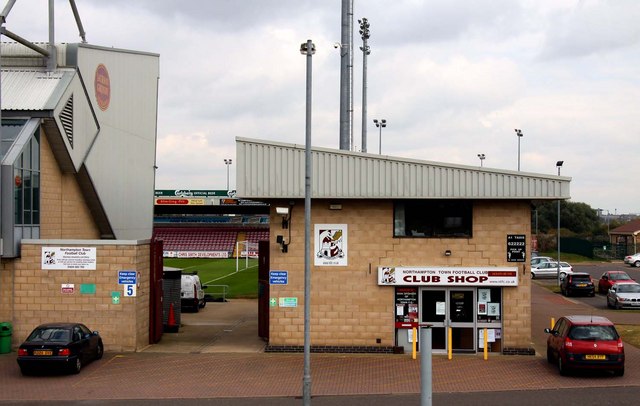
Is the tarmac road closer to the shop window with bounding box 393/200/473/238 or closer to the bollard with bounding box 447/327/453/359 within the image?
the bollard with bounding box 447/327/453/359

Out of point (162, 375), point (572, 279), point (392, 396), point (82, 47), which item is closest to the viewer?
point (392, 396)

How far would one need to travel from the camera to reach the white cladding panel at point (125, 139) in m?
32.8

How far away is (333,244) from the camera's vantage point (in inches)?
952

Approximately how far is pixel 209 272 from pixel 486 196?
154 ft

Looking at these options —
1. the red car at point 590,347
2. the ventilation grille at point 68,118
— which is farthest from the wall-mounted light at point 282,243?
the ventilation grille at point 68,118

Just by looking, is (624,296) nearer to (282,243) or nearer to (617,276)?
(617,276)

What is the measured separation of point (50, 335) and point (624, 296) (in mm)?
28900

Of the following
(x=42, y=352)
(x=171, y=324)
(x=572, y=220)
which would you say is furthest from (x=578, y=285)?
(x=572, y=220)

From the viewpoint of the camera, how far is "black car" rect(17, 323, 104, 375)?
66.5ft

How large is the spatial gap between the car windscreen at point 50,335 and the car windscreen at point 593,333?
1321cm

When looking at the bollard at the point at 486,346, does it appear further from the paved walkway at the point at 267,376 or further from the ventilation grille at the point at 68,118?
the ventilation grille at the point at 68,118

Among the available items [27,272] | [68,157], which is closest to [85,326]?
[27,272]

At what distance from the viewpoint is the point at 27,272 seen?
24406mm

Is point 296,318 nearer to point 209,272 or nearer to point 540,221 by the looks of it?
point 209,272
